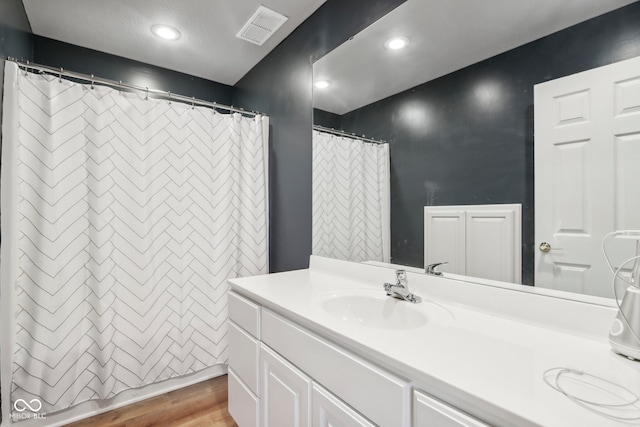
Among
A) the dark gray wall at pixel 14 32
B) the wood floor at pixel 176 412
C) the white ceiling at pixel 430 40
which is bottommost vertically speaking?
the wood floor at pixel 176 412

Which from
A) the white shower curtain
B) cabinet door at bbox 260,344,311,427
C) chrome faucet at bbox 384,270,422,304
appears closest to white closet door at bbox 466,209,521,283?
chrome faucet at bbox 384,270,422,304

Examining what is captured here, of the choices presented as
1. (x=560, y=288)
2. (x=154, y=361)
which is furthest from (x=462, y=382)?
(x=154, y=361)

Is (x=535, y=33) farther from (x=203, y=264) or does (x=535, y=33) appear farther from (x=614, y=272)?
(x=203, y=264)

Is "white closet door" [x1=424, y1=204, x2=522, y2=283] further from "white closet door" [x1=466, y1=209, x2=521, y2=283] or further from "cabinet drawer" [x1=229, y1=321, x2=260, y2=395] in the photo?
"cabinet drawer" [x1=229, y1=321, x2=260, y2=395]

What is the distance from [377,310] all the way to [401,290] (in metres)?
0.13

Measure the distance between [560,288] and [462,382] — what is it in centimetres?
58

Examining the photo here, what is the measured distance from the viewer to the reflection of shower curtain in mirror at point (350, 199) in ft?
4.94

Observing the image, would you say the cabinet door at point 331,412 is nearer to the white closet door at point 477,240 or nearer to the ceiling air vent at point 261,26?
the white closet door at point 477,240

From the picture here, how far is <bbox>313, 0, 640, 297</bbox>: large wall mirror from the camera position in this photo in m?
0.86

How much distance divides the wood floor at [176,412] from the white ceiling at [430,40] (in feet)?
6.28

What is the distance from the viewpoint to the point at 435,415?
1.99ft

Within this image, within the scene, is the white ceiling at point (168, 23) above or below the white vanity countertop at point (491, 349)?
above

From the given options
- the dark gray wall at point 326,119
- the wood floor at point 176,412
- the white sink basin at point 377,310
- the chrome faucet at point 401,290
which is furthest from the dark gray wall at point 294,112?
the wood floor at point 176,412

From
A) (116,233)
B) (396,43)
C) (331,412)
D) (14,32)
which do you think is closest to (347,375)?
(331,412)
